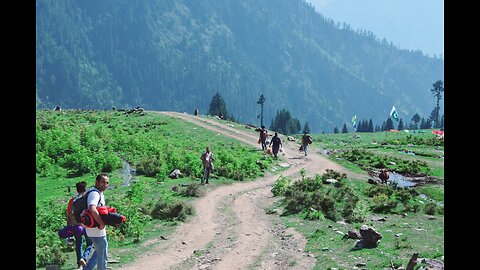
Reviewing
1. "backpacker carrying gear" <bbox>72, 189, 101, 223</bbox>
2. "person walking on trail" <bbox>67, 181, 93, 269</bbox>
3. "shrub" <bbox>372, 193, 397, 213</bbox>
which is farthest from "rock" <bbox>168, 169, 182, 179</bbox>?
"backpacker carrying gear" <bbox>72, 189, 101, 223</bbox>

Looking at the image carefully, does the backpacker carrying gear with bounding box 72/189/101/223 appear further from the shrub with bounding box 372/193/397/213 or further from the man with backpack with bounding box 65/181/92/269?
the shrub with bounding box 372/193/397/213

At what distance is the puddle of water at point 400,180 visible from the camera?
1528 inches

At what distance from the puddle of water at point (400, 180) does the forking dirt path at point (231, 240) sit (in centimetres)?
1493

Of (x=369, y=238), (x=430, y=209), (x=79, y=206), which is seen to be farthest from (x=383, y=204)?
(x=79, y=206)

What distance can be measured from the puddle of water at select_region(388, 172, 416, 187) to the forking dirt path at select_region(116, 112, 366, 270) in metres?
14.9

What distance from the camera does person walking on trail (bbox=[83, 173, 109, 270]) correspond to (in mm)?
10289

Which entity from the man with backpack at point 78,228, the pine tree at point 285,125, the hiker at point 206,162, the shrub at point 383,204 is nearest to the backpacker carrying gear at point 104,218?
the man with backpack at point 78,228

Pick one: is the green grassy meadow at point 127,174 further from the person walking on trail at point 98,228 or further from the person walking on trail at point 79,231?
the person walking on trail at point 98,228

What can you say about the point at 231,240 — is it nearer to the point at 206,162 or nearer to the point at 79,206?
the point at 79,206

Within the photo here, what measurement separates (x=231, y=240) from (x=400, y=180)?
2758 cm
